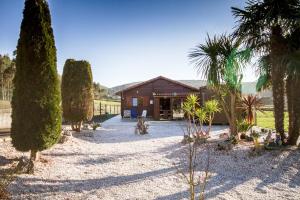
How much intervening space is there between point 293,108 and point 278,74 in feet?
4.24

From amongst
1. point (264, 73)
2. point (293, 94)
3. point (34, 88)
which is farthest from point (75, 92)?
point (293, 94)

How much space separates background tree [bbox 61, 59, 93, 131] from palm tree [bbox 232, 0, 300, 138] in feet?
28.0

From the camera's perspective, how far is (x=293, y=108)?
8.97 meters

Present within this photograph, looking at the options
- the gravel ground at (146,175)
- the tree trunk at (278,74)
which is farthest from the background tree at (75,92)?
the tree trunk at (278,74)

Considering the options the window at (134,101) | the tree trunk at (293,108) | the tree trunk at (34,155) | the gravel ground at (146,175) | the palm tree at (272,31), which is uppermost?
the palm tree at (272,31)

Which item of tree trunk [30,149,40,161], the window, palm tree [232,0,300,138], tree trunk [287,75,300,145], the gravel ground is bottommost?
the gravel ground

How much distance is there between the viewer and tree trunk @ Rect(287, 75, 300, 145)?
29.1 ft

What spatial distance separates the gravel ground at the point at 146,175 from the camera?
5.38 meters

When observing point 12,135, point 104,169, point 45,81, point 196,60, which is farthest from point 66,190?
point 196,60

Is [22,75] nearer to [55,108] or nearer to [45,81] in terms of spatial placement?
[45,81]

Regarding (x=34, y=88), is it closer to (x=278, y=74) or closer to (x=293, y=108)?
(x=278, y=74)

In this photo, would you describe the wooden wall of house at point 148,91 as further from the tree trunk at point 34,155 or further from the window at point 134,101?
the tree trunk at point 34,155

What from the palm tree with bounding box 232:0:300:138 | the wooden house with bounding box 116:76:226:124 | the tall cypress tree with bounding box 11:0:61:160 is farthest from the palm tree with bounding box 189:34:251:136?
the wooden house with bounding box 116:76:226:124

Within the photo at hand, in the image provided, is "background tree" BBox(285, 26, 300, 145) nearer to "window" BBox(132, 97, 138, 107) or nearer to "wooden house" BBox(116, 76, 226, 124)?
"wooden house" BBox(116, 76, 226, 124)
